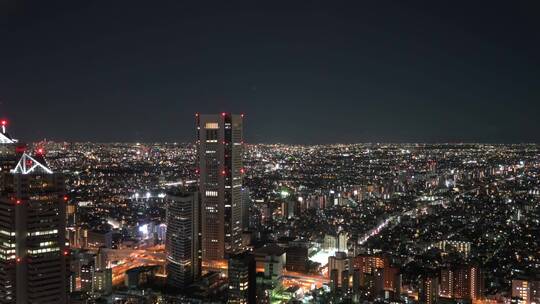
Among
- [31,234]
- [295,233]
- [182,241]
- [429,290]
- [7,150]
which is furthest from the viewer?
[295,233]

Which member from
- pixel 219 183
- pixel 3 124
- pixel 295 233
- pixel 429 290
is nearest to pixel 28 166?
pixel 3 124

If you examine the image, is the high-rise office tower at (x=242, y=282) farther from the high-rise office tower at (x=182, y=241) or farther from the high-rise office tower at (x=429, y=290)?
the high-rise office tower at (x=429, y=290)

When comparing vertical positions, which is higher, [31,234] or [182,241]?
[31,234]

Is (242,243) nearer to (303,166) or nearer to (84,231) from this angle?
(84,231)

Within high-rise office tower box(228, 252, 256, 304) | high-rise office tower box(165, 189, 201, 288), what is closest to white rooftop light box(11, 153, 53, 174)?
high-rise office tower box(228, 252, 256, 304)

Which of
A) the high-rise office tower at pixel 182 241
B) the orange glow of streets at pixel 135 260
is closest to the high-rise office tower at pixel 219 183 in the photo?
the high-rise office tower at pixel 182 241

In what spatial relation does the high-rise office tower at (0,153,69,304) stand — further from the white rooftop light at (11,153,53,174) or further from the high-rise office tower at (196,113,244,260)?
the high-rise office tower at (196,113,244,260)

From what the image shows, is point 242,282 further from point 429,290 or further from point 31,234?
point 31,234
